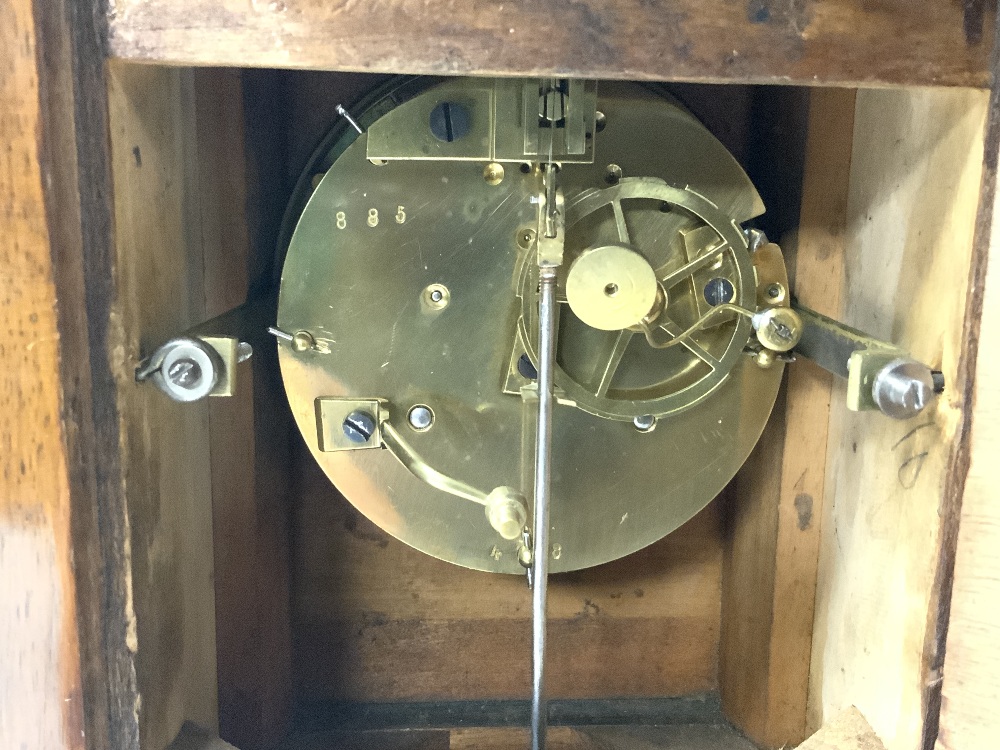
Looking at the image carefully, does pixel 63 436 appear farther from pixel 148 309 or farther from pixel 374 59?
pixel 374 59

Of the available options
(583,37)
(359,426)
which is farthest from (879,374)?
(359,426)

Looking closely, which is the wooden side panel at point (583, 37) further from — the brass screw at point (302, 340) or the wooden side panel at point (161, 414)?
the brass screw at point (302, 340)

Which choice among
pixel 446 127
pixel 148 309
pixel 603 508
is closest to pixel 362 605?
pixel 603 508

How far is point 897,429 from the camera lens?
82 centimetres

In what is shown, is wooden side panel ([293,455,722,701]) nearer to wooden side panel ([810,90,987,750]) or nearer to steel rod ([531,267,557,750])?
wooden side panel ([810,90,987,750])

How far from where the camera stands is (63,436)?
642 mm

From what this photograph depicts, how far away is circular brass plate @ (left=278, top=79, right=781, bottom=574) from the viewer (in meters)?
0.88

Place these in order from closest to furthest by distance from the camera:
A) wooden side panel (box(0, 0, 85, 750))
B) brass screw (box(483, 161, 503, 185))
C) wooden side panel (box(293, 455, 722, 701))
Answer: wooden side panel (box(0, 0, 85, 750)), brass screw (box(483, 161, 503, 185)), wooden side panel (box(293, 455, 722, 701))

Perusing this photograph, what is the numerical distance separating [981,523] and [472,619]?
27.2 inches

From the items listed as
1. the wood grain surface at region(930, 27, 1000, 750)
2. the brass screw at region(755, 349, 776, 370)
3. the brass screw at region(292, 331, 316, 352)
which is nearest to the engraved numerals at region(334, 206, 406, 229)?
the brass screw at region(292, 331, 316, 352)

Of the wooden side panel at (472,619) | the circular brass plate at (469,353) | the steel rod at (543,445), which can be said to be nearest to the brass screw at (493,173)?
the circular brass plate at (469,353)

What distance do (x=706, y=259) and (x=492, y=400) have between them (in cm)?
27

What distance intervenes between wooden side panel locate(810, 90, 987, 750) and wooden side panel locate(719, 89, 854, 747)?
0.07ft

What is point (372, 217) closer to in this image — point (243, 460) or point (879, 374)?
point (243, 460)
